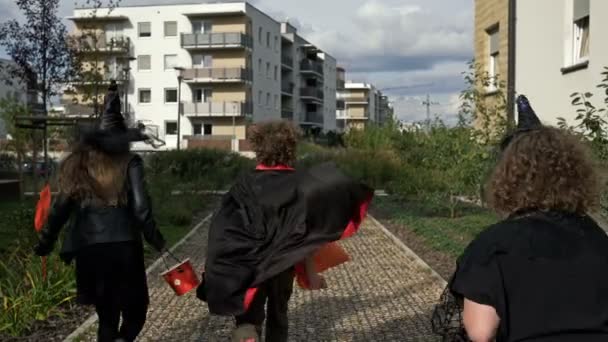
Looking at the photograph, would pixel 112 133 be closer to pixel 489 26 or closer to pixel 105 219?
pixel 105 219

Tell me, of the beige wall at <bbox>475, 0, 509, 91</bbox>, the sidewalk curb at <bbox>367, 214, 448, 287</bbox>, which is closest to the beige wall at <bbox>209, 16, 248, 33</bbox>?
the beige wall at <bbox>475, 0, 509, 91</bbox>

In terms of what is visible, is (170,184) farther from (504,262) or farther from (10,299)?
(504,262)

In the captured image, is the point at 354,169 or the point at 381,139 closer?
the point at 354,169

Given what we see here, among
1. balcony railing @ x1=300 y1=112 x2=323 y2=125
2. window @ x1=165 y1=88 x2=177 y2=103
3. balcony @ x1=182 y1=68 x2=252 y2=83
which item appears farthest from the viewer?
balcony railing @ x1=300 y1=112 x2=323 y2=125

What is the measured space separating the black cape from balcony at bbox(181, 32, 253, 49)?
6401 cm

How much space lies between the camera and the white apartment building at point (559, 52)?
10.7m

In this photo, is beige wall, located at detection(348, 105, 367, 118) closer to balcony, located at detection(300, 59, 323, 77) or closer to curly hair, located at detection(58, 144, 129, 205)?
balcony, located at detection(300, 59, 323, 77)

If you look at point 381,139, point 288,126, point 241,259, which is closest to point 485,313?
point 241,259

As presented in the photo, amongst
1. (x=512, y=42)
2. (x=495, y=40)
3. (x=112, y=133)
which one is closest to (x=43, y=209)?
(x=112, y=133)

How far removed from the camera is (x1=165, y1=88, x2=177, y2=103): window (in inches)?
2712

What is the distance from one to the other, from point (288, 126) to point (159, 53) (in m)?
67.4

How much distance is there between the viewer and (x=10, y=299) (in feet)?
22.3

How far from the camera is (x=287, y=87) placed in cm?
8512

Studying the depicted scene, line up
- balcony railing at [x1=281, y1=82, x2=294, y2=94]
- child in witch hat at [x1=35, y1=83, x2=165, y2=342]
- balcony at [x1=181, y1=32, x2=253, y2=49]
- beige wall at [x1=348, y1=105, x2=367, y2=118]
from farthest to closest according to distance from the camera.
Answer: beige wall at [x1=348, y1=105, x2=367, y2=118] → balcony railing at [x1=281, y1=82, x2=294, y2=94] → balcony at [x1=181, y1=32, x2=253, y2=49] → child in witch hat at [x1=35, y1=83, x2=165, y2=342]
